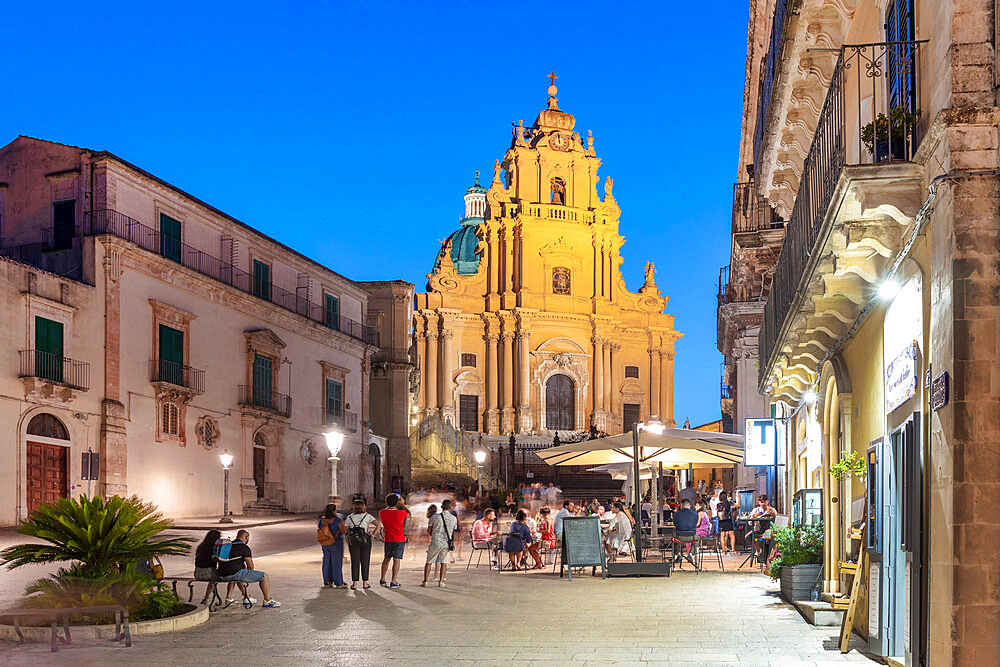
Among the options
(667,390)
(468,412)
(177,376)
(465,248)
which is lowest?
(468,412)

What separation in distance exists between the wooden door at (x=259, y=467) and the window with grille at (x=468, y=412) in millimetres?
22629

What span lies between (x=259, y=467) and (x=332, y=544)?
77.3ft

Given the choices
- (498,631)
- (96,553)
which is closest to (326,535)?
(96,553)

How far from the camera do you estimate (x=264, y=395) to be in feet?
132

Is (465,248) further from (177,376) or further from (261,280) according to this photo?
(177,376)

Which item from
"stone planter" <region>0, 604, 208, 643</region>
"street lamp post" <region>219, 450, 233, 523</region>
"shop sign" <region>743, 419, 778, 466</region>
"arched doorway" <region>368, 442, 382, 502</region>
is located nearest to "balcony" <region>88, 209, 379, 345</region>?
"arched doorway" <region>368, 442, 382, 502</region>

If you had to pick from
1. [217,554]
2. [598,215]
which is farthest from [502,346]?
[217,554]

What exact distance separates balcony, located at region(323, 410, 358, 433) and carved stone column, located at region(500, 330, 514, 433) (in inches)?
602

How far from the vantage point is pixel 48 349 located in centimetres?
2967

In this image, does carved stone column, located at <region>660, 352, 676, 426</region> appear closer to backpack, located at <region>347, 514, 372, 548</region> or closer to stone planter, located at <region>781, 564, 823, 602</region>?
backpack, located at <region>347, 514, 372, 548</region>

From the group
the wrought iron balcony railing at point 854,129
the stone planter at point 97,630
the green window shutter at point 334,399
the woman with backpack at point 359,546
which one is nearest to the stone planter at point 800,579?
the wrought iron balcony railing at point 854,129

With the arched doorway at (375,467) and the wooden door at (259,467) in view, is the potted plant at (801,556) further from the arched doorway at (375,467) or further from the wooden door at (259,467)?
the arched doorway at (375,467)

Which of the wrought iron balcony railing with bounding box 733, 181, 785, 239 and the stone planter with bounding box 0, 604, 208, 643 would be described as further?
the wrought iron balcony railing with bounding box 733, 181, 785, 239

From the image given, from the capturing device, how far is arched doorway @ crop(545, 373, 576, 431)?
63.4 m
